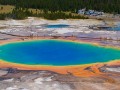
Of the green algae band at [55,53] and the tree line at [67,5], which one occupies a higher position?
the tree line at [67,5]

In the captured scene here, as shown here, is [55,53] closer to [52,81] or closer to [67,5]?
[52,81]

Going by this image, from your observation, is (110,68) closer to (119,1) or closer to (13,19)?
(13,19)

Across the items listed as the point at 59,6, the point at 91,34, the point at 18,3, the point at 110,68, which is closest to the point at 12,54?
the point at 110,68

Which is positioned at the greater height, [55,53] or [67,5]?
[67,5]

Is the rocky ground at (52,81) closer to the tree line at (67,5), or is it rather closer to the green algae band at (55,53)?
the green algae band at (55,53)

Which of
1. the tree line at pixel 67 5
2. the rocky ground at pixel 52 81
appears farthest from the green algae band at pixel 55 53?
the tree line at pixel 67 5

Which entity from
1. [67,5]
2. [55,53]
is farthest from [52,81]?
[67,5]
